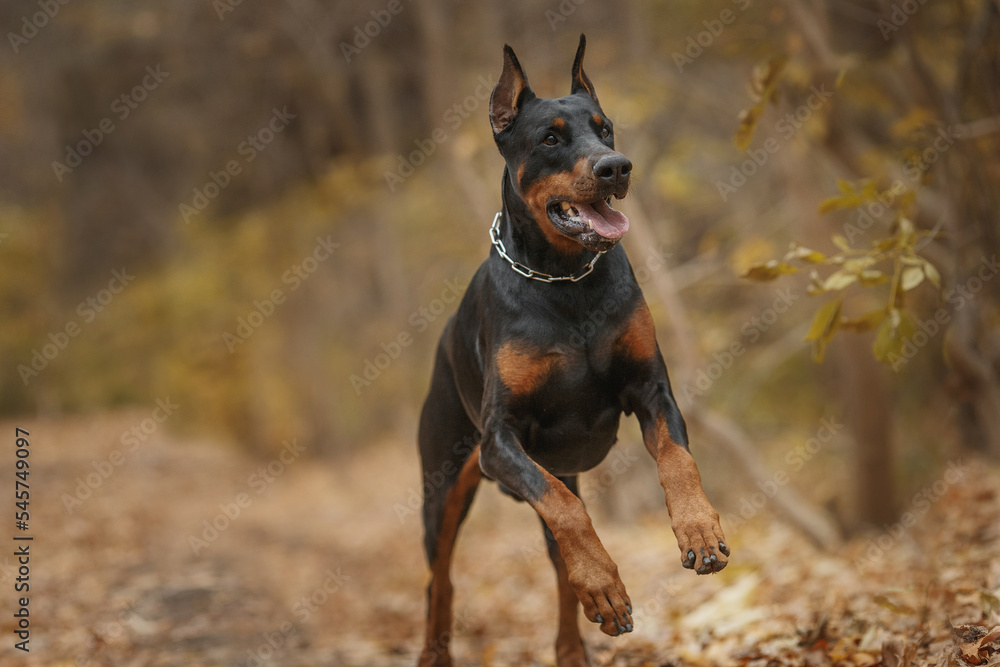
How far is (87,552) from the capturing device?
29.0 ft

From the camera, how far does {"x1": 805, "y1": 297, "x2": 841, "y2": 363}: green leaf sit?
10.9 ft

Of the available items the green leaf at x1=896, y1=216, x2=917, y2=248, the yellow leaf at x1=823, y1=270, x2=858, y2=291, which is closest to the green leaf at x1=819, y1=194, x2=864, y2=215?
the green leaf at x1=896, y1=216, x2=917, y2=248

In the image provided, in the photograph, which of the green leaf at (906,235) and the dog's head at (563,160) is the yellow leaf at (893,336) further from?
the dog's head at (563,160)

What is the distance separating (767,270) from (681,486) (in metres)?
1.36

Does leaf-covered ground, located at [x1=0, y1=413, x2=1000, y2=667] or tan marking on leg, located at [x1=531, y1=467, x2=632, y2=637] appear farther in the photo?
leaf-covered ground, located at [x1=0, y1=413, x2=1000, y2=667]

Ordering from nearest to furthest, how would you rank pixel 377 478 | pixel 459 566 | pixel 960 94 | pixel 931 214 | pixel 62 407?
pixel 960 94
pixel 931 214
pixel 459 566
pixel 377 478
pixel 62 407

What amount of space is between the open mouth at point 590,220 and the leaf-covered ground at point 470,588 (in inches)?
70.1

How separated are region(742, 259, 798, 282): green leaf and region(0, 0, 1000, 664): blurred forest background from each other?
0.02 metres

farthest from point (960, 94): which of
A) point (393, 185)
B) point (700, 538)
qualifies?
point (393, 185)

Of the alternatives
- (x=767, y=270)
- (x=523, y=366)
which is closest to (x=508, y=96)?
(x=523, y=366)

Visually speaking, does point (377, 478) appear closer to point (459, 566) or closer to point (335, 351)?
point (335, 351)

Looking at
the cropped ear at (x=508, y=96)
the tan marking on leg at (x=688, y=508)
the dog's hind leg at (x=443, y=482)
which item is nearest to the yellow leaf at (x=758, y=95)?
the cropped ear at (x=508, y=96)

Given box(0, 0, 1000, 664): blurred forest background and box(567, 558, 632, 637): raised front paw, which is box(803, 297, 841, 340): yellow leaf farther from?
box(567, 558, 632, 637): raised front paw

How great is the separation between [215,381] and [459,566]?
10647mm
